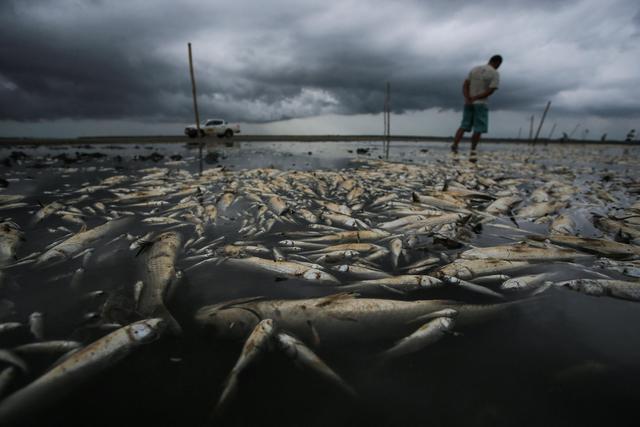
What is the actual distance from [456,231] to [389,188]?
2.77 meters

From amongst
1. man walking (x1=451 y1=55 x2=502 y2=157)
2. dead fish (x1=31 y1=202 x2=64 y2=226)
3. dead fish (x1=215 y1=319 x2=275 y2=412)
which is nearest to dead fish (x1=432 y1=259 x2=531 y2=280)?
dead fish (x1=215 y1=319 x2=275 y2=412)

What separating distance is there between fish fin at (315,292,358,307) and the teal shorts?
1409 centimetres

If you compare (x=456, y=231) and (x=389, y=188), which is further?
(x=389, y=188)

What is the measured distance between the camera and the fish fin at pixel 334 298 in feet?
6.06

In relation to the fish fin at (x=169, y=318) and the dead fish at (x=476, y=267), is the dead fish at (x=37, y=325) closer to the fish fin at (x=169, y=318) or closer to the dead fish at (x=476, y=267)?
the fish fin at (x=169, y=318)

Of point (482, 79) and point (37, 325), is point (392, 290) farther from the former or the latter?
point (482, 79)

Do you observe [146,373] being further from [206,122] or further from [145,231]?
[206,122]

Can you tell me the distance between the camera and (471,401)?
1.22 meters

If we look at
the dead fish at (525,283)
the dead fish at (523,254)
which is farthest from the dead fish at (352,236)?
the dead fish at (525,283)

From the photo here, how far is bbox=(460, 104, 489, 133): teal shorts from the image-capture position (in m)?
13.2

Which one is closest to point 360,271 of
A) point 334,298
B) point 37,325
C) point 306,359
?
point 334,298

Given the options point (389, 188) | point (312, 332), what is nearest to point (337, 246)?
point (312, 332)

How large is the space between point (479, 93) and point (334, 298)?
46.8ft

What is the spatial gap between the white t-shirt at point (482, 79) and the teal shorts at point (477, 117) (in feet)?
1.08
